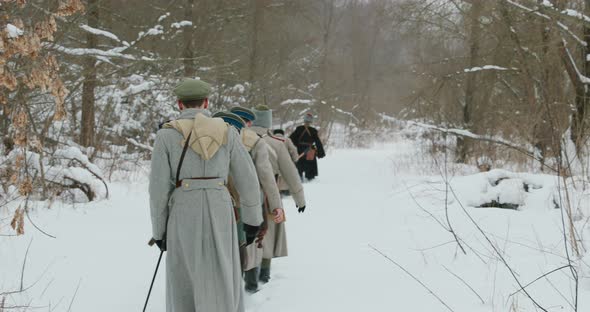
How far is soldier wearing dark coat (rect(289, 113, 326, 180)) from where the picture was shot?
12.4 m

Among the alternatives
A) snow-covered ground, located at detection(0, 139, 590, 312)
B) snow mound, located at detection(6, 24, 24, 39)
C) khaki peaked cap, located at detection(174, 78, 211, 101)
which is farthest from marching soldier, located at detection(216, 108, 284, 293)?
snow mound, located at detection(6, 24, 24, 39)

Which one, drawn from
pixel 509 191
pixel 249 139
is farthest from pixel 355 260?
pixel 509 191

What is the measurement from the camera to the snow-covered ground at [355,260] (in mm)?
4059

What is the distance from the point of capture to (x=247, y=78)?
18.5 m

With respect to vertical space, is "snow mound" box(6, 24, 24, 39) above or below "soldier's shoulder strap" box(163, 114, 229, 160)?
above

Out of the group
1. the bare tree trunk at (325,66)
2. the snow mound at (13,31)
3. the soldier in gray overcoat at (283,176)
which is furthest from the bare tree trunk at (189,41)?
the snow mound at (13,31)

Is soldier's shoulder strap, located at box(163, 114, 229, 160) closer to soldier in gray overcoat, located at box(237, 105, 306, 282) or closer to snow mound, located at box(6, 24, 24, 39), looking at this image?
snow mound, located at box(6, 24, 24, 39)

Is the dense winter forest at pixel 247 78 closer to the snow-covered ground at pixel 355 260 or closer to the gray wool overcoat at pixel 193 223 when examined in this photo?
the snow-covered ground at pixel 355 260

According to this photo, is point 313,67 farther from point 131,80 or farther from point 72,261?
point 72,261

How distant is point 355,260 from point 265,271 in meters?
1.17

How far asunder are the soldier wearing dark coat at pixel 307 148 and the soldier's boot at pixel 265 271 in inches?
299

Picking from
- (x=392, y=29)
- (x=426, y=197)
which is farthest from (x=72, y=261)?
(x=392, y=29)

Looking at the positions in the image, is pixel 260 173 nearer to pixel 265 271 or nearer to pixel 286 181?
pixel 286 181

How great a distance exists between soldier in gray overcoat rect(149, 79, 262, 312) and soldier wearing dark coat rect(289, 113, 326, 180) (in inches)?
365
